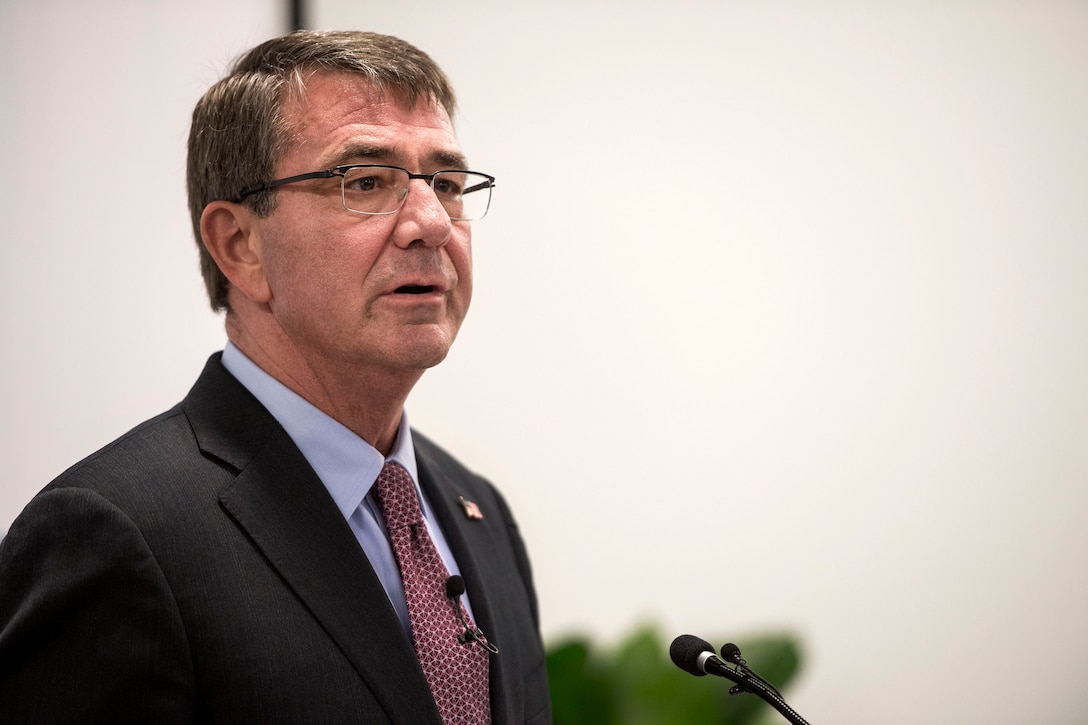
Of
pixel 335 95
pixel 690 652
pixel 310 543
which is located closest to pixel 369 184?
pixel 335 95

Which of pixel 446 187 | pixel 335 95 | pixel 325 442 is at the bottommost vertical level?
pixel 325 442

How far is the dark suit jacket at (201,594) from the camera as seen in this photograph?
99 centimetres

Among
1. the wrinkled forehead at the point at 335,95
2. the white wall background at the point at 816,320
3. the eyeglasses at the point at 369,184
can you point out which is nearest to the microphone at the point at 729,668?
the eyeglasses at the point at 369,184

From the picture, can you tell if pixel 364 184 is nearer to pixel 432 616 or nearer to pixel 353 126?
pixel 353 126

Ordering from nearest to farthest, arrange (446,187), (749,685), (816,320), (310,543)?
(749,685)
(310,543)
(446,187)
(816,320)

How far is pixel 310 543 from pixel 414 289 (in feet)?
1.24

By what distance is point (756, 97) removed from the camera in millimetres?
2736

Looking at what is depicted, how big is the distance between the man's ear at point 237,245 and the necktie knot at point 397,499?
30cm

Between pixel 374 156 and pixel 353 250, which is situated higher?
pixel 374 156

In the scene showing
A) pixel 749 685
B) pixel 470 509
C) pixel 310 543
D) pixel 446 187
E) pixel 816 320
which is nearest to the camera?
pixel 749 685

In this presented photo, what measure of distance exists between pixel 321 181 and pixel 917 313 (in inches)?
77.9

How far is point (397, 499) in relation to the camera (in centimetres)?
134

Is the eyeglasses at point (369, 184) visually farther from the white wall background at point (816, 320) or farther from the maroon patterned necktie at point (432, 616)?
the white wall background at point (816, 320)

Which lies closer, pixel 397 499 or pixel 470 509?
pixel 397 499
